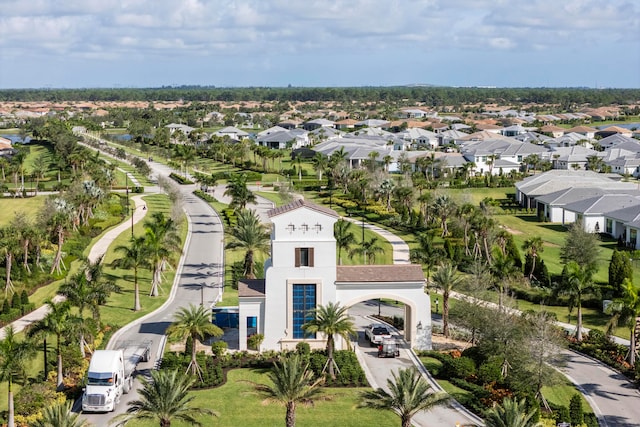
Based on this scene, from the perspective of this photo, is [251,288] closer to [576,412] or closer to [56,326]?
[56,326]

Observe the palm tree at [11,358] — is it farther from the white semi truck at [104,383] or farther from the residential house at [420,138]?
the residential house at [420,138]

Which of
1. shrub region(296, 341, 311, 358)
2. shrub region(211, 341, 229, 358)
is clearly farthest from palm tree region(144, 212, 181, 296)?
shrub region(296, 341, 311, 358)

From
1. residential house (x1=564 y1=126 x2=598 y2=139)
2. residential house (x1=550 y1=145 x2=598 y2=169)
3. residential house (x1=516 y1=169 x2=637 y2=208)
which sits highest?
residential house (x1=564 y1=126 x2=598 y2=139)

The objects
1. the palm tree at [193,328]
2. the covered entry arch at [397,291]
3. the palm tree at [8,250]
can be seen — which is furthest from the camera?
the palm tree at [8,250]

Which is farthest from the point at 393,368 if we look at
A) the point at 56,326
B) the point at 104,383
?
the point at 56,326

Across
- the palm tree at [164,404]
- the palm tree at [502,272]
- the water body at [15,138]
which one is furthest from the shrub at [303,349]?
the water body at [15,138]

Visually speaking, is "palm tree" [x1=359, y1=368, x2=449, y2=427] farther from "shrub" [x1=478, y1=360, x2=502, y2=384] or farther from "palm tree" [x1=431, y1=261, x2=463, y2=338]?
"palm tree" [x1=431, y1=261, x2=463, y2=338]
